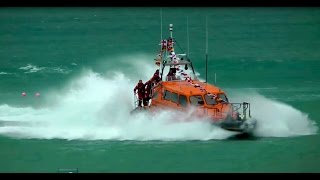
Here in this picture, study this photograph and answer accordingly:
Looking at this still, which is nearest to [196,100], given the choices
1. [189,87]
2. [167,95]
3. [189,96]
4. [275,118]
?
[189,96]

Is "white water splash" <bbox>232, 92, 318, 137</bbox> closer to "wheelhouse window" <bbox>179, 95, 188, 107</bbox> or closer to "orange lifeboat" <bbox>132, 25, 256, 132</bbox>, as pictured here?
"orange lifeboat" <bbox>132, 25, 256, 132</bbox>

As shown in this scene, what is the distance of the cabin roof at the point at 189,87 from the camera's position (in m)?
8.75

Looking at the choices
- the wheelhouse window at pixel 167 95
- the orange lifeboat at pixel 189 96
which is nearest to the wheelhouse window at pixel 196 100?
the orange lifeboat at pixel 189 96

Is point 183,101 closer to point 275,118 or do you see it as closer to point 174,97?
point 174,97

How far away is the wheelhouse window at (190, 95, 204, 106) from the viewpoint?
873 cm

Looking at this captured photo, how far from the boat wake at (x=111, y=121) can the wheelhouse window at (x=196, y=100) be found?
0.54 feet

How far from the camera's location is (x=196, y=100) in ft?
28.6

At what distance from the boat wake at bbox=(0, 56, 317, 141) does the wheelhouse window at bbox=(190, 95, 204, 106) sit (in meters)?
0.16

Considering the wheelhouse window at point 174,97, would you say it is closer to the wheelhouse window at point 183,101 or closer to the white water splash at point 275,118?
the wheelhouse window at point 183,101

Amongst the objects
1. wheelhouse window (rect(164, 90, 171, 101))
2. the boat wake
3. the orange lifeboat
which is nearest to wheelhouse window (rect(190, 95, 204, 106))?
the orange lifeboat

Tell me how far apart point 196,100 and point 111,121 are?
0.84m

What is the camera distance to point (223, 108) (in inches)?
344
